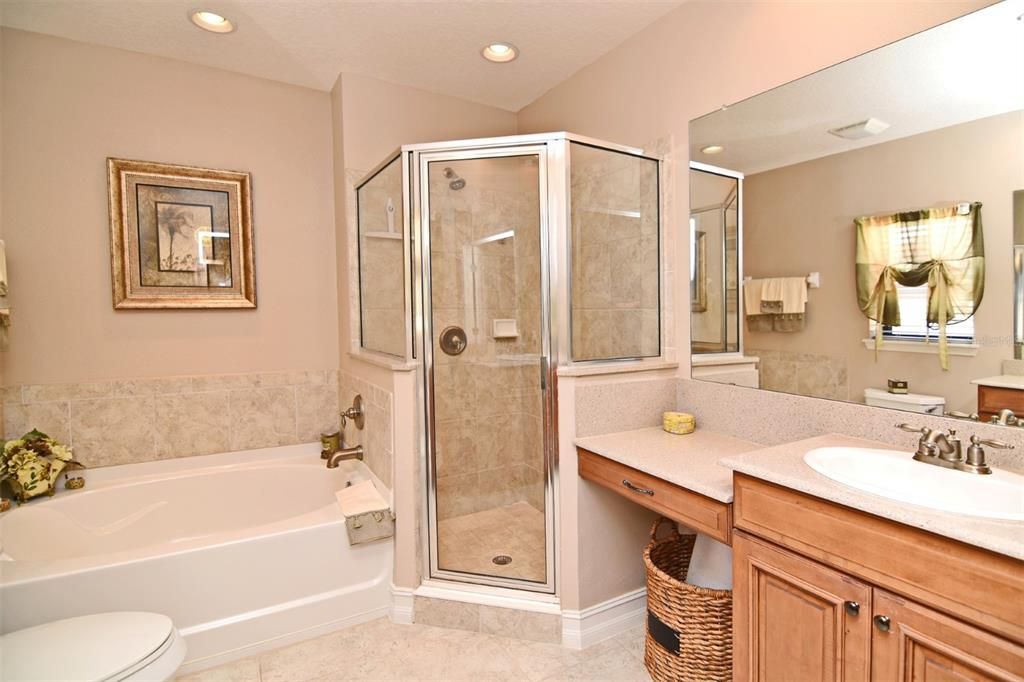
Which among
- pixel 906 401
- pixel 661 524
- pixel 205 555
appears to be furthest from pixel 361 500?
pixel 906 401

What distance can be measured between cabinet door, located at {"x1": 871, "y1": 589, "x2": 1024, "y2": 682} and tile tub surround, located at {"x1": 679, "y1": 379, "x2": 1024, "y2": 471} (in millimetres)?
581

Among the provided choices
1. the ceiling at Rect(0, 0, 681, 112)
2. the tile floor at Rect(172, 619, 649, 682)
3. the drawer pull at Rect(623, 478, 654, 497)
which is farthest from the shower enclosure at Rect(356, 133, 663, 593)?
the ceiling at Rect(0, 0, 681, 112)

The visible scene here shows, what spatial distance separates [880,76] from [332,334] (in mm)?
2786

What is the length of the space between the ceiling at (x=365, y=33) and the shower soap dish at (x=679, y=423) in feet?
5.56

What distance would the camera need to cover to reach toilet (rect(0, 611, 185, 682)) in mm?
1239

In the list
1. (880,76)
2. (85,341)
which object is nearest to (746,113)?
(880,76)

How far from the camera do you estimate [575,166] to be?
2051 mm

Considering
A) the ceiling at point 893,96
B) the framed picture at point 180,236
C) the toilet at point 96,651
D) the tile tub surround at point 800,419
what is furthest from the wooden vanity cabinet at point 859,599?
the framed picture at point 180,236

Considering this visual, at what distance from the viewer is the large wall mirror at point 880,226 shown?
1.33m

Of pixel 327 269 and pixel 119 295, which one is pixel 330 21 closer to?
pixel 327 269

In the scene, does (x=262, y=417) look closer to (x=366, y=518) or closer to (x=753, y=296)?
(x=366, y=518)

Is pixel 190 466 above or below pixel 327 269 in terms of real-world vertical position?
below

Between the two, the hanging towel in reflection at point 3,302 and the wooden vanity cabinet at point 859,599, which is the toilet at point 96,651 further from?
the wooden vanity cabinet at point 859,599

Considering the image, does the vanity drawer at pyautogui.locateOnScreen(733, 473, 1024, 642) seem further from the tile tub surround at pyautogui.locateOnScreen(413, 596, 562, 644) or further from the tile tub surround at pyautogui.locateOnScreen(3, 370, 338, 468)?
the tile tub surround at pyautogui.locateOnScreen(3, 370, 338, 468)
